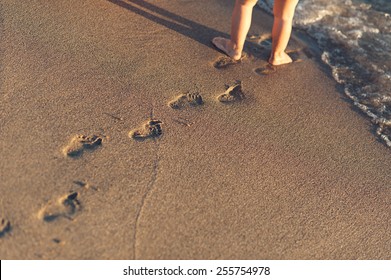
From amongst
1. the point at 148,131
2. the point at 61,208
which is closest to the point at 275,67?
the point at 148,131

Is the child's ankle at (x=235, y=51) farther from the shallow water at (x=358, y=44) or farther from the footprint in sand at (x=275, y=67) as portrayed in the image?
the shallow water at (x=358, y=44)

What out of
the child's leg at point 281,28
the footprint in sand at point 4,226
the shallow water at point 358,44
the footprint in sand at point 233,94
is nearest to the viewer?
the footprint in sand at point 4,226

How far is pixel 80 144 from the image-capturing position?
9.13 feet

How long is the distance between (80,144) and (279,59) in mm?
1703

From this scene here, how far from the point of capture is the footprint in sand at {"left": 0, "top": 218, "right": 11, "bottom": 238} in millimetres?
2299

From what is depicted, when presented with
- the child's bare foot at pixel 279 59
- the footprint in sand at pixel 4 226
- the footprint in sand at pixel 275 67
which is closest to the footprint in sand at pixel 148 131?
the footprint in sand at pixel 4 226

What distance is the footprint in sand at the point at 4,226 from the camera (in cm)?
230

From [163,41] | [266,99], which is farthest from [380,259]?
[163,41]

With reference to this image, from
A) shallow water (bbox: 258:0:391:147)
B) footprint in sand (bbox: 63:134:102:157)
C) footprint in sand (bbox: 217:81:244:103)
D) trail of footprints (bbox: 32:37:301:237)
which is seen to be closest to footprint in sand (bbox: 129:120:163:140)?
trail of footprints (bbox: 32:37:301:237)

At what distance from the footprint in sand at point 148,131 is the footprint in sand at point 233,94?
53cm

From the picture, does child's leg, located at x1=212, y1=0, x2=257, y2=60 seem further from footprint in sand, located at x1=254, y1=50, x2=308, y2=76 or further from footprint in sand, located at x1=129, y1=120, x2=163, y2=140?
footprint in sand, located at x1=129, y1=120, x2=163, y2=140

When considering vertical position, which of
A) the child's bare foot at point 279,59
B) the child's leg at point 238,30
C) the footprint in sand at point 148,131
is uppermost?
the child's leg at point 238,30

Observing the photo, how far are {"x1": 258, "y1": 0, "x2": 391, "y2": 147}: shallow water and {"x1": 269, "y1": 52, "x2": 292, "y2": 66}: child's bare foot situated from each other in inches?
14.3

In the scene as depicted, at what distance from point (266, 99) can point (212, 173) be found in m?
0.85
